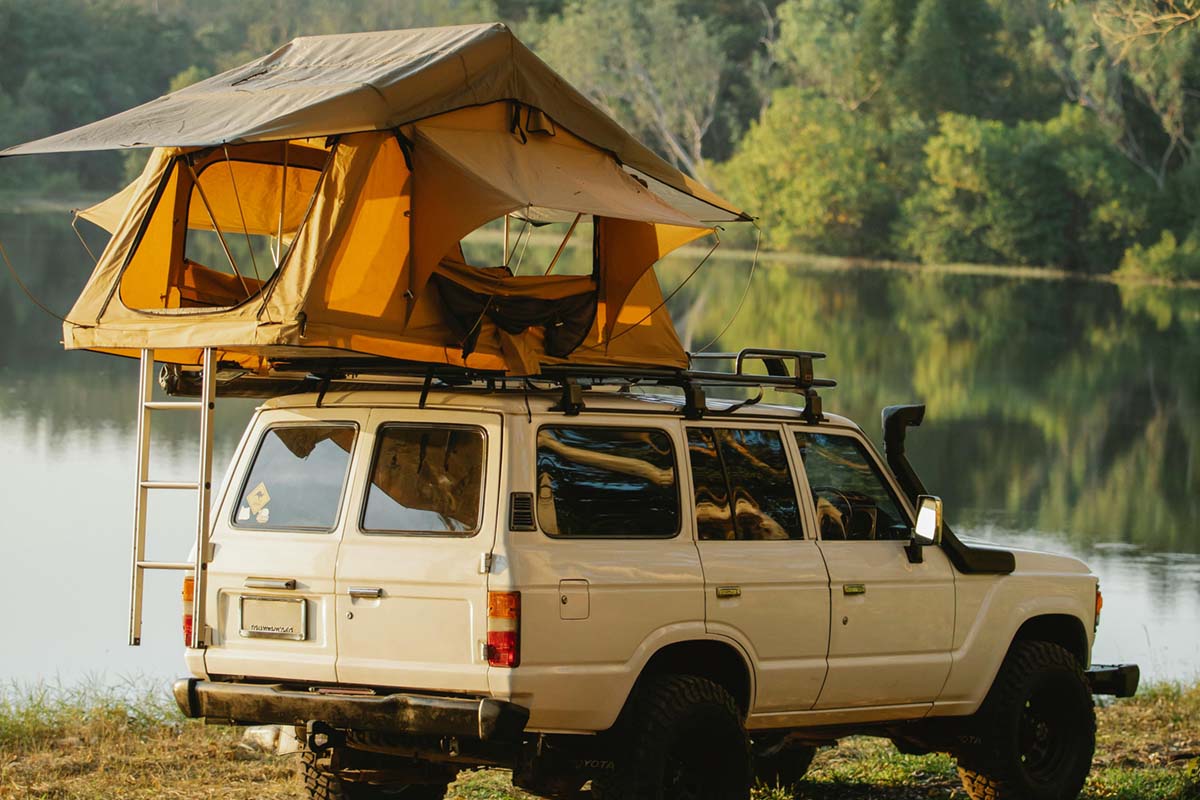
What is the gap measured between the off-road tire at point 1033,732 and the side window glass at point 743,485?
164 cm

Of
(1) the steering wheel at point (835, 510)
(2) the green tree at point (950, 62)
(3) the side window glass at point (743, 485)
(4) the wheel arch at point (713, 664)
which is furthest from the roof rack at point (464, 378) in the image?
(2) the green tree at point (950, 62)

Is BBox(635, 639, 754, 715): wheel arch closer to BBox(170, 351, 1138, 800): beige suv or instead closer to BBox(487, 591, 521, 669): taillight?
BBox(170, 351, 1138, 800): beige suv

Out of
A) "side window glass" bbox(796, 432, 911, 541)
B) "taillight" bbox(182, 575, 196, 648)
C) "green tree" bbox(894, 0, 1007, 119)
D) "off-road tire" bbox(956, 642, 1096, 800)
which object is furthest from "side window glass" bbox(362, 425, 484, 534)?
"green tree" bbox(894, 0, 1007, 119)

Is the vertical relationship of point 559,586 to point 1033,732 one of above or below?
above

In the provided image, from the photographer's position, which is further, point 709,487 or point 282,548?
point 709,487

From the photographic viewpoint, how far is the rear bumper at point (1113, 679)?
29.1ft

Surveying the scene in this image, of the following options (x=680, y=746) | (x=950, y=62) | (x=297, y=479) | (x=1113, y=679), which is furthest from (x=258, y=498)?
(x=950, y=62)

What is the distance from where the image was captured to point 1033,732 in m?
8.73

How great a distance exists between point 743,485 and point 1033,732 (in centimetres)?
244

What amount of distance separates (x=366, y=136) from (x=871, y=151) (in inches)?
2654

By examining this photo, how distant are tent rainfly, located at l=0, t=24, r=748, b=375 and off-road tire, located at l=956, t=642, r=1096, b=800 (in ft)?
7.40

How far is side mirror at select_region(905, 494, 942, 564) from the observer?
7707mm

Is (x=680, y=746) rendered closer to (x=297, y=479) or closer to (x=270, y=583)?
(x=270, y=583)

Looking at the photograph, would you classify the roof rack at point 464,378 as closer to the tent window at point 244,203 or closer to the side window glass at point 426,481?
the side window glass at point 426,481
